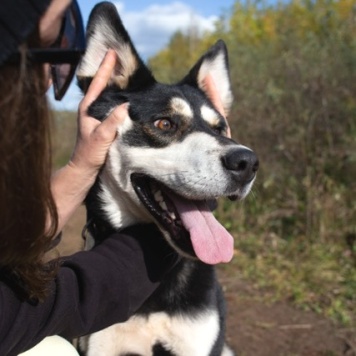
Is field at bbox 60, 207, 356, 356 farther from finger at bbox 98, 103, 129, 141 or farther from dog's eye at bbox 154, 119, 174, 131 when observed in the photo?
finger at bbox 98, 103, 129, 141

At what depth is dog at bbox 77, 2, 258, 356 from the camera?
213 cm

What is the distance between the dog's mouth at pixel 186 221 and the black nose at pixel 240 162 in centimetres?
22

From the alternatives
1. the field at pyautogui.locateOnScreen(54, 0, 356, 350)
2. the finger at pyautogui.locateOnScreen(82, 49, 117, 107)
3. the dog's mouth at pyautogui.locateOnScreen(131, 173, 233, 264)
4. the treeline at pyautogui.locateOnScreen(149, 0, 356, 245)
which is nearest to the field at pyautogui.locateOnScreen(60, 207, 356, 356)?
the field at pyautogui.locateOnScreen(54, 0, 356, 350)

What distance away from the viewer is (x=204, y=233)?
2.14 metres

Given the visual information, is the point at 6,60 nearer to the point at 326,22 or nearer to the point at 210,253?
the point at 210,253

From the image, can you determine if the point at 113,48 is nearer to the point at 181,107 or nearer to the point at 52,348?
the point at 181,107

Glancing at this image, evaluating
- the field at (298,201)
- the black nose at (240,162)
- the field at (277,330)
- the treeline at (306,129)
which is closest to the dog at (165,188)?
the black nose at (240,162)

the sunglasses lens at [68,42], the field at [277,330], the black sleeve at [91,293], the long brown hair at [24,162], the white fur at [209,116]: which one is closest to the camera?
the long brown hair at [24,162]

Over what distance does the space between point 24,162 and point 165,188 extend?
103 centimetres

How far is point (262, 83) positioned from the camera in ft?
21.2

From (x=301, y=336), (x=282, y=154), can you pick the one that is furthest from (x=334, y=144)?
(x=301, y=336)

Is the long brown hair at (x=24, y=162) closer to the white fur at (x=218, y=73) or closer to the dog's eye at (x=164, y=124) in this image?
the dog's eye at (x=164, y=124)

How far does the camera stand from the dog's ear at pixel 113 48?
2.32 m

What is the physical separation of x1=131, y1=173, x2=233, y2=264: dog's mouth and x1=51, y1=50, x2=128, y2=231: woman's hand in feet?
0.90
